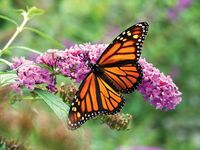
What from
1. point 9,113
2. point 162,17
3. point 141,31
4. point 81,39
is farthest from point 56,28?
point 9,113

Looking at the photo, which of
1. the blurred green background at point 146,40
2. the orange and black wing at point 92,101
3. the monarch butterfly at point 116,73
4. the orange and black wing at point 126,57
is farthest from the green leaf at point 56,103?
the blurred green background at point 146,40

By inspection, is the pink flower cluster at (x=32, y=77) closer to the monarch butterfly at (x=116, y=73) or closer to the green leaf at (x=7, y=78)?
the green leaf at (x=7, y=78)

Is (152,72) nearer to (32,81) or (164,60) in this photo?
(32,81)

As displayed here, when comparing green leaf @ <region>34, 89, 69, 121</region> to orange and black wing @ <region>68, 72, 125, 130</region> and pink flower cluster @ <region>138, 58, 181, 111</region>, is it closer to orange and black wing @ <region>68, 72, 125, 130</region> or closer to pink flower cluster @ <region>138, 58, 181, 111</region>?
orange and black wing @ <region>68, 72, 125, 130</region>

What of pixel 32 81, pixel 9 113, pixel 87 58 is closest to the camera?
pixel 9 113

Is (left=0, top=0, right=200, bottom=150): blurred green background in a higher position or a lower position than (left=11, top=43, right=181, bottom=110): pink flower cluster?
higher

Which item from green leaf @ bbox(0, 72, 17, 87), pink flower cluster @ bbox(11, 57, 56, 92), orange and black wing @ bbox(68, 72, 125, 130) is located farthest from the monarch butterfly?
green leaf @ bbox(0, 72, 17, 87)
